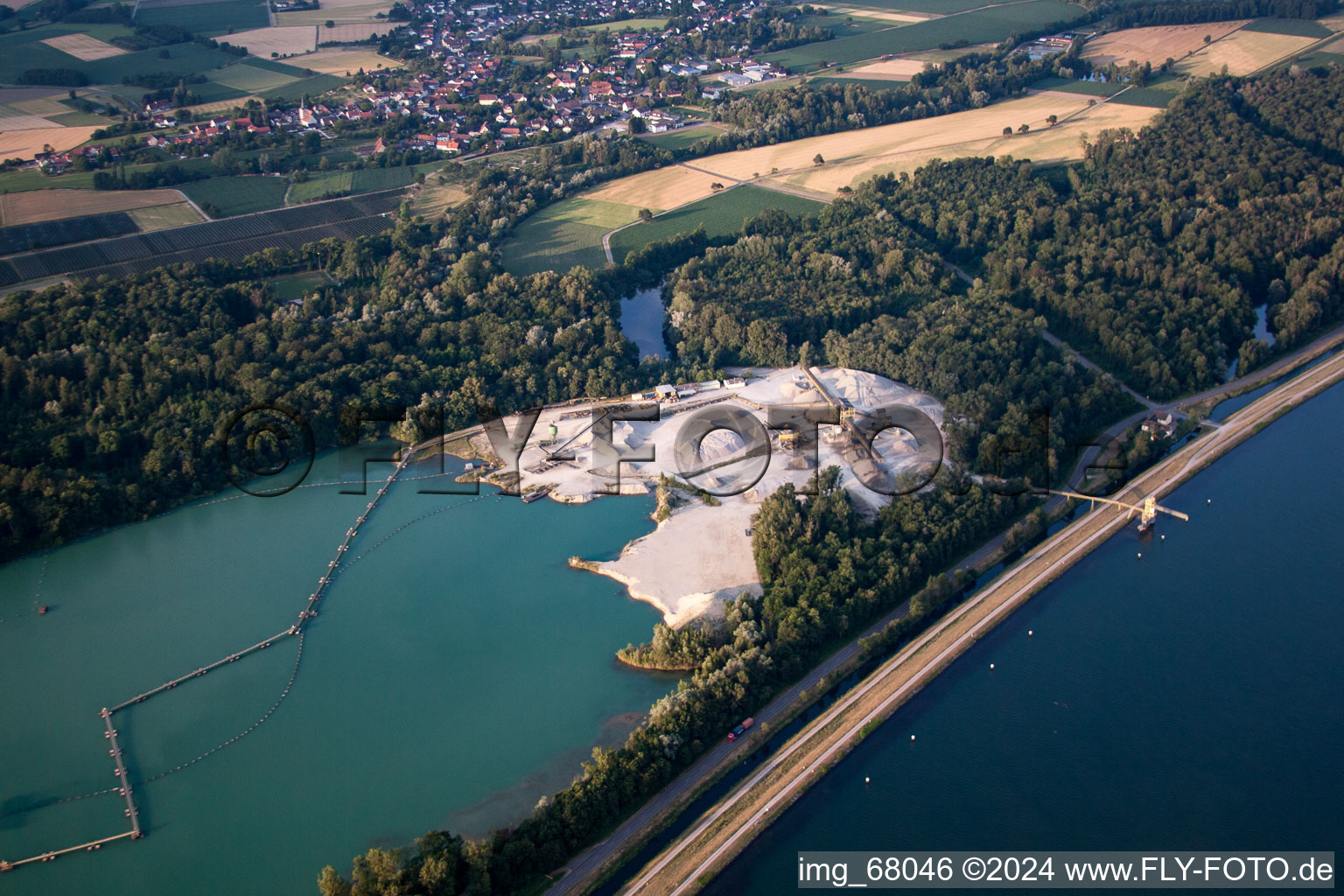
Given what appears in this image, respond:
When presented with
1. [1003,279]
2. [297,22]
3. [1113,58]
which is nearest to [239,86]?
[297,22]

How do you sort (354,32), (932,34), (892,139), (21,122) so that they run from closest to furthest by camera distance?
1. (892,139)
2. (21,122)
3. (932,34)
4. (354,32)

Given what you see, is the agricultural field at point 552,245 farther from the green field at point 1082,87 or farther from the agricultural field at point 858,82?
the green field at point 1082,87

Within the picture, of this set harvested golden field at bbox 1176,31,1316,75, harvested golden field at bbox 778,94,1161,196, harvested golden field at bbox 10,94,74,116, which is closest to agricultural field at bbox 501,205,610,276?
harvested golden field at bbox 778,94,1161,196

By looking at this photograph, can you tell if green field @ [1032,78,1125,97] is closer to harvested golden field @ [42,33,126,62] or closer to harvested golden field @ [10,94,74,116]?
harvested golden field @ [10,94,74,116]

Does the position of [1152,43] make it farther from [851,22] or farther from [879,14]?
[851,22]

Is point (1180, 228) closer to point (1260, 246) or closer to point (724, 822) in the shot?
point (1260, 246)

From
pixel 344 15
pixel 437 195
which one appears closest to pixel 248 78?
pixel 344 15
